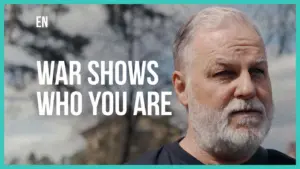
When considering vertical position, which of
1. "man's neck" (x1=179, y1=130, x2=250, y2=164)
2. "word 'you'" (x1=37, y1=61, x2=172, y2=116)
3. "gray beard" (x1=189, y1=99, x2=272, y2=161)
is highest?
"word 'you'" (x1=37, y1=61, x2=172, y2=116)

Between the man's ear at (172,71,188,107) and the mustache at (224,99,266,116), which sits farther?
the man's ear at (172,71,188,107)

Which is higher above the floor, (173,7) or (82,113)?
(173,7)

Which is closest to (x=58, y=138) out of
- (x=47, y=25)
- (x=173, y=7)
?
(x=47, y=25)

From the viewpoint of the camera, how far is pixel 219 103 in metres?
2.34

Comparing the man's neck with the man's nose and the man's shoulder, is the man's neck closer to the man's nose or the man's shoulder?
the man's shoulder

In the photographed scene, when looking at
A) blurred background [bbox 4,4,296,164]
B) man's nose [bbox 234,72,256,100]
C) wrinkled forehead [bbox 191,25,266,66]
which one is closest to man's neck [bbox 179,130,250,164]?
blurred background [bbox 4,4,296,164]

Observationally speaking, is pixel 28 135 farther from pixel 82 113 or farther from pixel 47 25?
pixel 47 25

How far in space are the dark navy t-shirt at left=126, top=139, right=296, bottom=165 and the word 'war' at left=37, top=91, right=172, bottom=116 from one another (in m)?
0.24

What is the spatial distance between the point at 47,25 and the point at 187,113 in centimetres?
96

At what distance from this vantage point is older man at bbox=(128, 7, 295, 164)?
2326 millimetres

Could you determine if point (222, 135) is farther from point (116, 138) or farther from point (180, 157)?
point (116, 138)

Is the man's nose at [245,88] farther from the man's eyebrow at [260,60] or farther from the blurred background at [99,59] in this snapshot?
the blurred background at [99,59]

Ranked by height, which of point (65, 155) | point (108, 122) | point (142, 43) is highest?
point (142, 43)

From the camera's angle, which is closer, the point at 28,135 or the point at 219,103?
the point at 219,103
